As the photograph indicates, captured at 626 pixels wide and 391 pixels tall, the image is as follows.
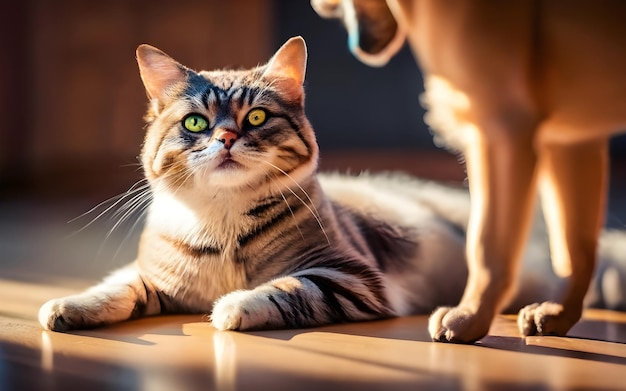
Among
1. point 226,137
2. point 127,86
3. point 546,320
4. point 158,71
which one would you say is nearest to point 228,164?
point 226,137

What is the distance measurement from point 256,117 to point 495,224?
0.49m

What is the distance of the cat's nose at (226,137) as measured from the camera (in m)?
1.45

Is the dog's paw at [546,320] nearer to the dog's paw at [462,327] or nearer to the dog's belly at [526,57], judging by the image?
the dog's paw at [462,327]

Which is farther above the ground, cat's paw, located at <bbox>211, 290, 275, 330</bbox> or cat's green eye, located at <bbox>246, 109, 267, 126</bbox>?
cat's green eye, located at <bbox>246, 109, 267, 126</bbox>

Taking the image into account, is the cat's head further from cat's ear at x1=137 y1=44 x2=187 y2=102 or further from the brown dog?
the brown dog

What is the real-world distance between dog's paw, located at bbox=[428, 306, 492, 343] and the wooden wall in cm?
244

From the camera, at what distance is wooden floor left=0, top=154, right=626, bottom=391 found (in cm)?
106

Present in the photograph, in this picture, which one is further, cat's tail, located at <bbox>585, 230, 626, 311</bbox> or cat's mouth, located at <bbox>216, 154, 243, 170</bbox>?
cat's tail, located at <bbox>585, 230, 626, 311</bbox>

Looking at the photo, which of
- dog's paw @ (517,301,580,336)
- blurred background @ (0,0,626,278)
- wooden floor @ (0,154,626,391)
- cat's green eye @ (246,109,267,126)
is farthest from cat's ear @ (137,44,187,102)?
blurred background @ (0,0,626,278)

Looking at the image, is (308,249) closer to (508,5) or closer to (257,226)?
(257,226)

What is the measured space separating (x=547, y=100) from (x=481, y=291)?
1.04 feet

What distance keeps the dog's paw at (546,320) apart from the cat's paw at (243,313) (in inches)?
17.0

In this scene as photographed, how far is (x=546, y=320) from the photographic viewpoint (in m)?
1.39

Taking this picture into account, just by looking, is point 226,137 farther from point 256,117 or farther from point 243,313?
point 243,313
